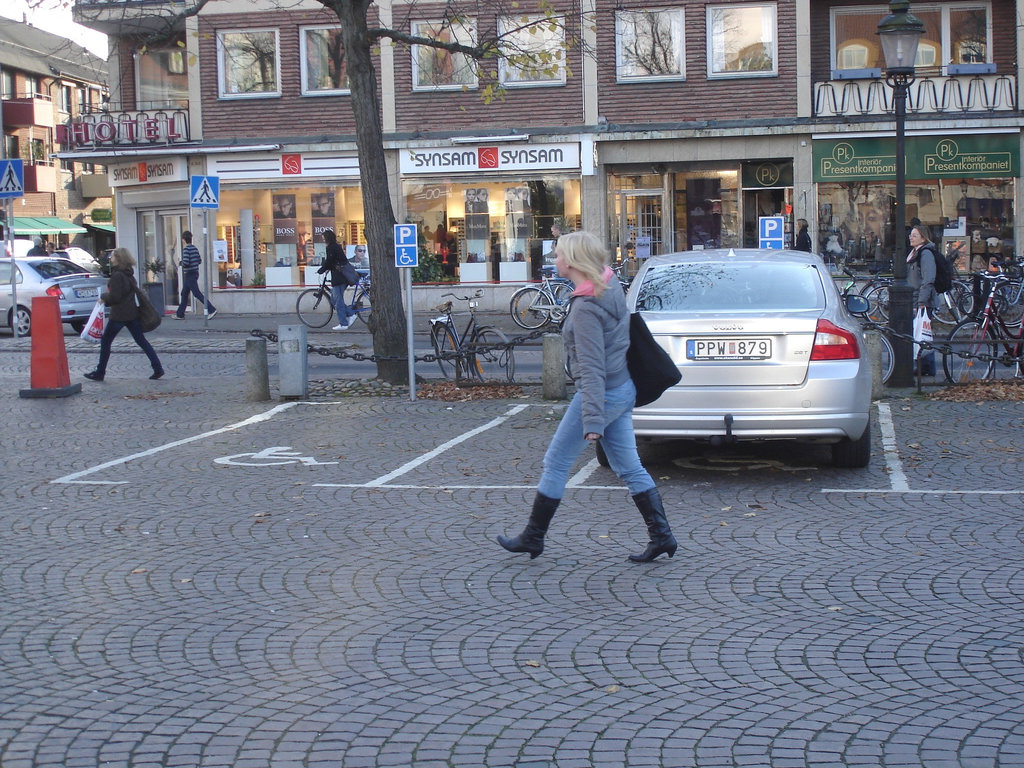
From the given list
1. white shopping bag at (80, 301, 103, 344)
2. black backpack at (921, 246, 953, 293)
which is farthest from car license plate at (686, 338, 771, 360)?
white shopping bag at (80, 301, 103, 344)

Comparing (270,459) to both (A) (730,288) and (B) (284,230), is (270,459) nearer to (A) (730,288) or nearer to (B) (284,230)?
(A) (730,288)

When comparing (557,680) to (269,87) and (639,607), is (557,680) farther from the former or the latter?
(269,87)

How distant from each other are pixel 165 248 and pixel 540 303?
12825 mm

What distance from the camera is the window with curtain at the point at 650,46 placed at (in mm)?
27906

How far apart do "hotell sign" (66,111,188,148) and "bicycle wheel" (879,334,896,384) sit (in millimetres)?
20450

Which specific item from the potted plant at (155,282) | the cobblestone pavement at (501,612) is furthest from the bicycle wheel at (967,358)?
the potted plant at (155,282)

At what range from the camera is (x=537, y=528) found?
6770 mm

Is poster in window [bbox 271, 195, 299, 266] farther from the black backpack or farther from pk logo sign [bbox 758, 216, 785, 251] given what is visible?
the black backpack

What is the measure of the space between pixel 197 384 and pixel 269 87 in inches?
604

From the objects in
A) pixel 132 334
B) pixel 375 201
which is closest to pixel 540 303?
pixel 375 201

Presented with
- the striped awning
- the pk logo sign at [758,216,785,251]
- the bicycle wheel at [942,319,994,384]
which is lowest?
the bicycle wheel at [942,319,994,384]

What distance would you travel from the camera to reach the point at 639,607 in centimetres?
595

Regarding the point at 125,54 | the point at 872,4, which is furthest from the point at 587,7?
the point at 125,54

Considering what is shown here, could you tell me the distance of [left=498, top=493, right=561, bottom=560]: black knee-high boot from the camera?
6754 mm
